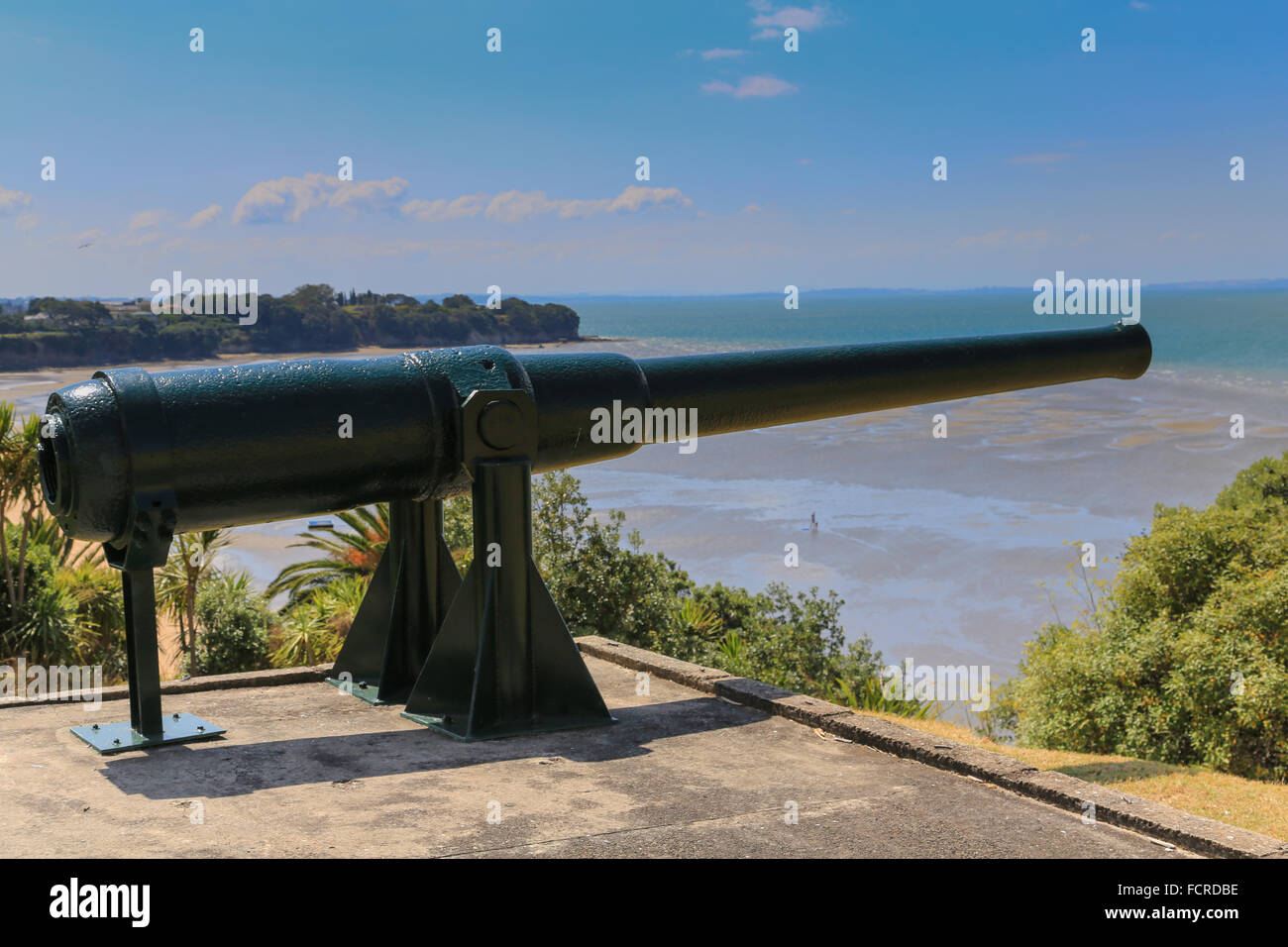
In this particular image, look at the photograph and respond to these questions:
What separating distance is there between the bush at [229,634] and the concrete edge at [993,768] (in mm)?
7449

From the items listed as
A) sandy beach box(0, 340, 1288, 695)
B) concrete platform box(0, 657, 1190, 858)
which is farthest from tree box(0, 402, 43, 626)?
concrete platform box(0, 657, 1190, 858)

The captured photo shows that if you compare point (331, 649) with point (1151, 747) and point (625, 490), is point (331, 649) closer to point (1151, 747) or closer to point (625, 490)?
point (1151, 747)

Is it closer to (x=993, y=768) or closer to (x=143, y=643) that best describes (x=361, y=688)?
(x=143, y=643)

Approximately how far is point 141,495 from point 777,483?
2968 cm

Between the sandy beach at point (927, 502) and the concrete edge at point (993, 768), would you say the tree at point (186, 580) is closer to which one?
the sandy beach at point (927, 502)

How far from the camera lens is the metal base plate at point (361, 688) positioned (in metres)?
6.44

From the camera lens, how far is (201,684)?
6.79 metres

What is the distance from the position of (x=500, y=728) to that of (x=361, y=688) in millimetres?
1232

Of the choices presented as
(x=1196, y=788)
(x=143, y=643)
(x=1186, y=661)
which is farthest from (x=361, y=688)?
(x=1186, y=661)

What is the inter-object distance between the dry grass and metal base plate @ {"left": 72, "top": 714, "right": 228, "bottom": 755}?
388cm

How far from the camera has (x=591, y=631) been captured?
1261 cm

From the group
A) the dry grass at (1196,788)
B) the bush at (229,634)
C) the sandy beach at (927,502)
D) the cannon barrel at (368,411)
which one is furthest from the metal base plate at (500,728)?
the bush at (229,634)

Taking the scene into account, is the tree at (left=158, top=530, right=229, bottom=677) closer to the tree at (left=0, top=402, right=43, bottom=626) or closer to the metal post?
the tree at (left=0, top=402, right=43, bottom=626)

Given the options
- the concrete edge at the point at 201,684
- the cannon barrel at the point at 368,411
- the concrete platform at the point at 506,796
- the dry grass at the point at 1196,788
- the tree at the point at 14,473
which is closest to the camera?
the concrete platform at the point at 506,796
